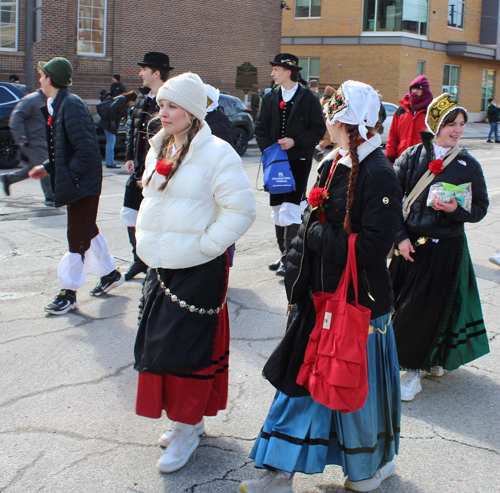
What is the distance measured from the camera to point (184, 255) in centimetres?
298

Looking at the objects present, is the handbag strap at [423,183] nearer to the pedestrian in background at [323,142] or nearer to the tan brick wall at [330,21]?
the pedestrian in background at [323,142]

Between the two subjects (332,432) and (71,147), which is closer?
(332,432)

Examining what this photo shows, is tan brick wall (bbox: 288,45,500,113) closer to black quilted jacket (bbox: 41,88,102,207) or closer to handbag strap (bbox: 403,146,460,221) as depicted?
black quilted jacket (bbox: 41,88,102,207)

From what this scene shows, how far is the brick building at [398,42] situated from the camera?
108 feet

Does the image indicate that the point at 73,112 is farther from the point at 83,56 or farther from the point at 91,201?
the point at 83,56

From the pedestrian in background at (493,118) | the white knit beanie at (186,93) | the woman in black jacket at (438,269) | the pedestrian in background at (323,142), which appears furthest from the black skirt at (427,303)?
the pedestrian in background at (493,118)

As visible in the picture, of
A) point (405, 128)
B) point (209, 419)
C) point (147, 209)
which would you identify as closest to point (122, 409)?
point (209, 419)

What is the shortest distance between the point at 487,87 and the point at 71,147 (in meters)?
38.4

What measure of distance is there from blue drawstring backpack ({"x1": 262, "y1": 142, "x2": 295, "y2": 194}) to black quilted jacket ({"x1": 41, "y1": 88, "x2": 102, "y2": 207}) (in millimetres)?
1829

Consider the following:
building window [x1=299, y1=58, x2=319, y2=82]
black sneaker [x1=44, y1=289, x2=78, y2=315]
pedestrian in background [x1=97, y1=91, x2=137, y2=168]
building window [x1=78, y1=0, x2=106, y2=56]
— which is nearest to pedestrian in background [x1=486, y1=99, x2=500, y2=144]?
building window [x1=299, y1=58, x2=319, y2=82]

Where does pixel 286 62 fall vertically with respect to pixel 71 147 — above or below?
above

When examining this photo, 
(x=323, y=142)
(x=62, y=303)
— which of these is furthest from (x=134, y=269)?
(x=323, y=142)

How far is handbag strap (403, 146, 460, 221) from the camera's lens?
3881 millimetres

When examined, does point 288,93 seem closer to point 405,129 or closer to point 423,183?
point 405,129
